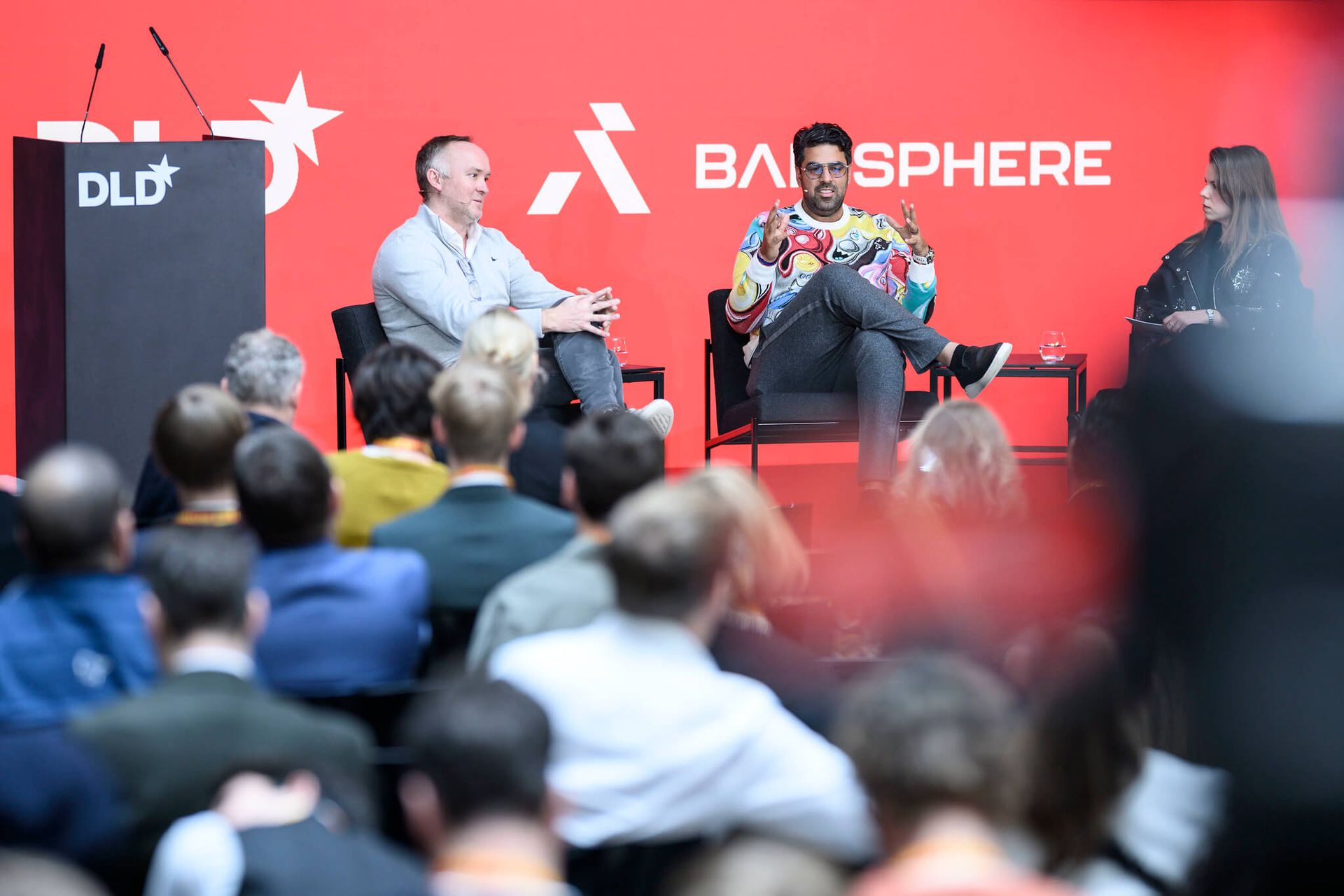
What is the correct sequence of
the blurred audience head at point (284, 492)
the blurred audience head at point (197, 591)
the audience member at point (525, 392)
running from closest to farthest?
the blurred audience head at point (197, 591), the blurred audience head at point (284, 492), the audience member at point (525, 392)

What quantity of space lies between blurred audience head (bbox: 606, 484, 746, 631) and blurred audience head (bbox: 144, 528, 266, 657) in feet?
1.45

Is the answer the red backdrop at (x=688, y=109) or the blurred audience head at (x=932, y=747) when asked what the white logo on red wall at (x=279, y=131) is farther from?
the blurred audience head at (x=932, y=747)

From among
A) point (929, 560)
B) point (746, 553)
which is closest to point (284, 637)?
point (746, 553)

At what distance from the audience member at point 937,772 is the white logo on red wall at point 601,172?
203 inches

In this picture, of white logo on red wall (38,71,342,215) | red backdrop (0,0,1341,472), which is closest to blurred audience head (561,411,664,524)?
red backdrop (0,0,1341,472)

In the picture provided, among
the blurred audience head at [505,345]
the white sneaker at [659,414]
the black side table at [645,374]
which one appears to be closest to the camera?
the blurred audience head at [505,345]

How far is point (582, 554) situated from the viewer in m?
2.17

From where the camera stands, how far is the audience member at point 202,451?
2.52 m

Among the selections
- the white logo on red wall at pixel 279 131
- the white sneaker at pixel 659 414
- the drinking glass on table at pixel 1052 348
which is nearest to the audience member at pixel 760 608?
the white sneaker at pixel 659 414

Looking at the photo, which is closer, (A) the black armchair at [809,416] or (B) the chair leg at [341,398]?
(A) the black armchair at [809,416]

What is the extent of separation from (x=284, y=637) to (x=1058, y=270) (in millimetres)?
4865

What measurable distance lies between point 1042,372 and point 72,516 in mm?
4110

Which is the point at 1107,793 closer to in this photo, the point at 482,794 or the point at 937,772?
the point at 937,772

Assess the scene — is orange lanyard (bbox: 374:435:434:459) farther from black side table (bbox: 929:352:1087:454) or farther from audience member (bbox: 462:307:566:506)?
black side table (bbox: 929:352:1087:454)
